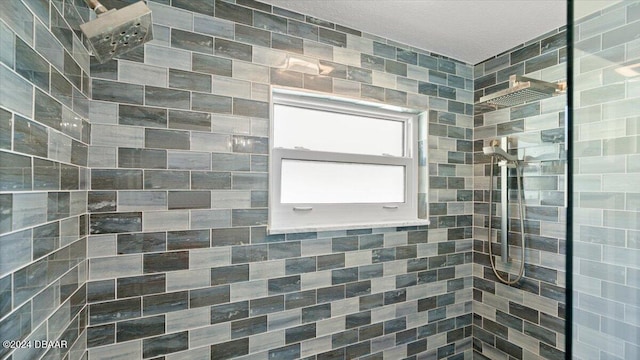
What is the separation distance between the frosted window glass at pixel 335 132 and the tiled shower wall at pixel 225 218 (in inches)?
7.0

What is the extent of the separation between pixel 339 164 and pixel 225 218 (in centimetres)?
79

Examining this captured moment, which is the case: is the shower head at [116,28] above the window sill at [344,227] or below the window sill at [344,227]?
above

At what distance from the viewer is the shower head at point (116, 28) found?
0.89 m

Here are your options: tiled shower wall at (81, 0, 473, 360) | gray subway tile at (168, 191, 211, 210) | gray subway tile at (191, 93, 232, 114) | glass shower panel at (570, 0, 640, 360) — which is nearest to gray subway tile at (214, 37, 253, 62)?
tiled shower wall at (81, 0, 473, 360)

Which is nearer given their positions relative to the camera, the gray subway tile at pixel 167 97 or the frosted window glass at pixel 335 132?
the gray subway tile at pixel 167 97

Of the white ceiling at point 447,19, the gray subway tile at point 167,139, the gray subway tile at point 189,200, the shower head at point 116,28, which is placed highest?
the white ceiling at point 447,19

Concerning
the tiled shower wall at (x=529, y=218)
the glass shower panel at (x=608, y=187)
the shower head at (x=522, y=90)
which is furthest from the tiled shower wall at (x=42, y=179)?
the tiled shower wall at (x=529, y=218)

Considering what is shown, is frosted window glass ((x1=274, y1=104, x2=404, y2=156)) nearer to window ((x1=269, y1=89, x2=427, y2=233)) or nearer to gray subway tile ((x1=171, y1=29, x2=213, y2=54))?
window ((x1=269, y1=89, x2=427, y2=233))

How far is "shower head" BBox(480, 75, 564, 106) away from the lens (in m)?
1.51

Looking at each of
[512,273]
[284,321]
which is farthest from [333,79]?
[512,273]

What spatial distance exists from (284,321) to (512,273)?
1532mm

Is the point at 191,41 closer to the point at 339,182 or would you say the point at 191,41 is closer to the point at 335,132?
the point at 335,132

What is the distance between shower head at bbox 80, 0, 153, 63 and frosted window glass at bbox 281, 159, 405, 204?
90 cm

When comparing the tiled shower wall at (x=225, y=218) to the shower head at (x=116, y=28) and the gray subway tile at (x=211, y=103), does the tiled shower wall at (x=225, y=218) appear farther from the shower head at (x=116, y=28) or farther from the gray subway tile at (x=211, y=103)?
the shower head at (x=116, y=28)
